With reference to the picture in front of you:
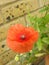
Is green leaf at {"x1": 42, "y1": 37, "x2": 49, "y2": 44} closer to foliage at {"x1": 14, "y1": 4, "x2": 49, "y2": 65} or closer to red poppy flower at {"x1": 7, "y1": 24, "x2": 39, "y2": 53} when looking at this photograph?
foliage at {"x1": 14, "y1": 4, "x2": 49, "y2": 65}

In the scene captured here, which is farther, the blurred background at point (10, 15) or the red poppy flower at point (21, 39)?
the blurred background at point (10, 15)

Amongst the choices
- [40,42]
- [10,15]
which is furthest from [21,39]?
[10,15]

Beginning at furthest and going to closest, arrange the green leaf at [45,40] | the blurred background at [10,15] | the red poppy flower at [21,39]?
the blurred background at [10,15] → the green leaf at [45,40] → the red poppy flower at [21,39]

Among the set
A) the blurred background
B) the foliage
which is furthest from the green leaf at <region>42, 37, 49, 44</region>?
the blurred background

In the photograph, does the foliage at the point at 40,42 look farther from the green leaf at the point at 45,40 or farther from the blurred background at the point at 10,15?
the blurred background at the point at 10,15

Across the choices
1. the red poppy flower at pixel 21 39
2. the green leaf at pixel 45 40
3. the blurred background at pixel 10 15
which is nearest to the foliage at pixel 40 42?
the green leaf at pixel 45 40

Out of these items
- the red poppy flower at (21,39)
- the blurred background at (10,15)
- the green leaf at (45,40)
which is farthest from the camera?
the blurred background at (10,15)
